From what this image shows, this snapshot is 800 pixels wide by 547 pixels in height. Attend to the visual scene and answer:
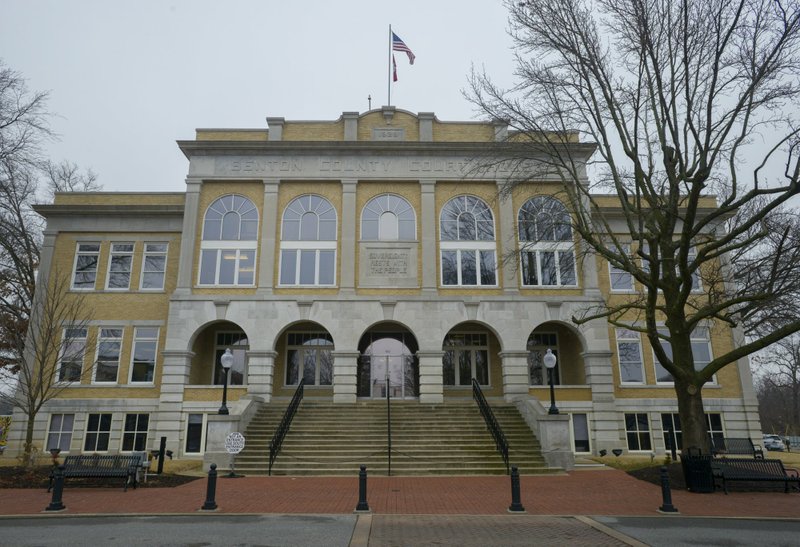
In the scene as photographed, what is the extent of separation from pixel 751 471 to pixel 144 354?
23.0 meters

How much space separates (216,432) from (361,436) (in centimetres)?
480

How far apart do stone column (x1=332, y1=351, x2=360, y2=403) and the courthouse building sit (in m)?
0.09

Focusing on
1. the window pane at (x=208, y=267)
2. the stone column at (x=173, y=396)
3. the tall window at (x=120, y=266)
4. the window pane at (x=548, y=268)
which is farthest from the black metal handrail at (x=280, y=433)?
the window pane at (x=548, y=268)

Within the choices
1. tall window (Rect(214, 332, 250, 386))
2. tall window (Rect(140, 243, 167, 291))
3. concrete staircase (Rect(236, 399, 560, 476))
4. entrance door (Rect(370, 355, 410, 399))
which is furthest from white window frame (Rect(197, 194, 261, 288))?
entrance door (Rect(370, 355, 410, 399))

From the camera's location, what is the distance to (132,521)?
972cm

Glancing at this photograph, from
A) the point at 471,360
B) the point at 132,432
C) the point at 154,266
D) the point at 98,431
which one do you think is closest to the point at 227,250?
the point at 154,266

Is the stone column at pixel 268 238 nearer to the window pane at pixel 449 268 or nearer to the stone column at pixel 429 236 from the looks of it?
the stone column at pixel 429 236

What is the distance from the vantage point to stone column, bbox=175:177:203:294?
2345 cm

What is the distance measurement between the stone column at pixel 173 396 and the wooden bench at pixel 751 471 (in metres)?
18.9

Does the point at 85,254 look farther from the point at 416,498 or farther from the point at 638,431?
the point at 638,431

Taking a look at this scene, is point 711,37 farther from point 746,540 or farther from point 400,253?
point 400,253

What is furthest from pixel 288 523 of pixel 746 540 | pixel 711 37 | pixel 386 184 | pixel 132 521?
pixel 386 184

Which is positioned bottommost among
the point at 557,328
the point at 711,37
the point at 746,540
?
the point at 746,540

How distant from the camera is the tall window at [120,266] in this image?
25219mm
